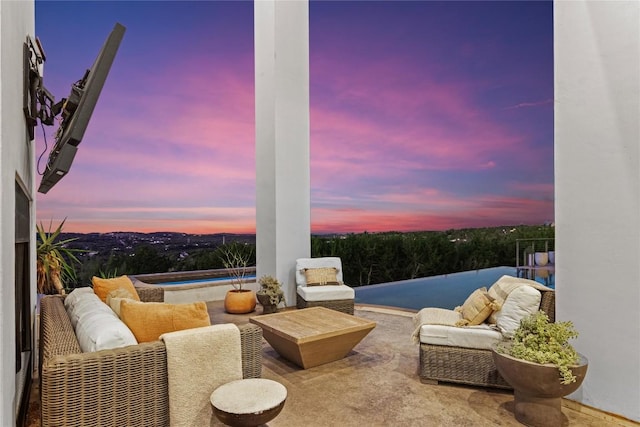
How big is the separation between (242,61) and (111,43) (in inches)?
307

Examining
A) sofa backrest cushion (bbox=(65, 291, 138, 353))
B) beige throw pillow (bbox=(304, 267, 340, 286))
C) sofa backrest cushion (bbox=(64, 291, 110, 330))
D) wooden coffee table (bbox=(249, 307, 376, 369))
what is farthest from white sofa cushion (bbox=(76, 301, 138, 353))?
beige throw pillow (bbox=(304, 267, 340, 286))

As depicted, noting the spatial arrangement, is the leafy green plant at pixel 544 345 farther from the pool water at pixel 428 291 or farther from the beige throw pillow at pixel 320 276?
the pool water at pixel 428 291

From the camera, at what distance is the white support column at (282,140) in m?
6.70

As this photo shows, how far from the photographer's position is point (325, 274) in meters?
6.00

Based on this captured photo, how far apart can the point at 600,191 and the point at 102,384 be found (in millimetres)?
3587

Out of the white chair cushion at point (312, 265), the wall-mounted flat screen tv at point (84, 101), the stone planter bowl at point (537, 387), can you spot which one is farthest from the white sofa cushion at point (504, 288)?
the wall-mounted flat screen tv at point (84, 101)

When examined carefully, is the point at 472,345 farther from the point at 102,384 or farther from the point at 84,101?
the point at 84,101

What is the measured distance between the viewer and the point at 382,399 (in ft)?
10.3

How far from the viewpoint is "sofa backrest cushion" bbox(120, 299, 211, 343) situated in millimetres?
2477

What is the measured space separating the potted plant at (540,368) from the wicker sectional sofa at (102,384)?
7.59ft

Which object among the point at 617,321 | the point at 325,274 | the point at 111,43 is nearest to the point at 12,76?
the point at 111,43

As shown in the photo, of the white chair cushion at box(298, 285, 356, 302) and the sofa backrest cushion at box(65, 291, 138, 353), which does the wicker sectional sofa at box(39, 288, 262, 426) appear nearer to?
the sofa backrest cushion at box(65, 291, 138, 353)

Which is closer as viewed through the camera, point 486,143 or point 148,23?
point 148,23

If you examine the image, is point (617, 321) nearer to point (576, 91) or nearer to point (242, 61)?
point (576, 91)
